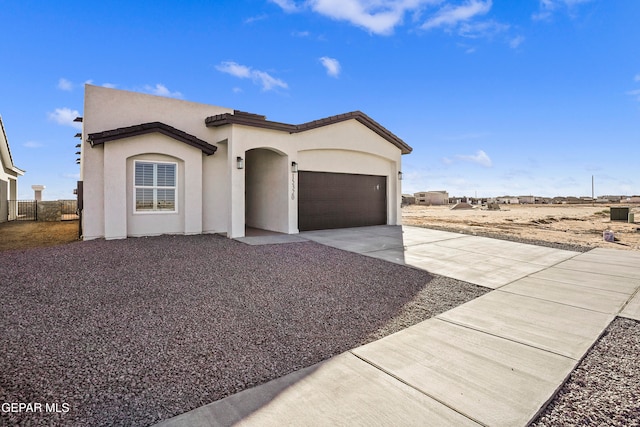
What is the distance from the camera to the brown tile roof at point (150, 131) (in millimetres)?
8805

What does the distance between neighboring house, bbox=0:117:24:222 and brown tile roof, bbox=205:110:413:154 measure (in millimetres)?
14532

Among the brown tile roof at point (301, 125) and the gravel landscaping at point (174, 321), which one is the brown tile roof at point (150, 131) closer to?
the brown tile roof at point (301, 125)

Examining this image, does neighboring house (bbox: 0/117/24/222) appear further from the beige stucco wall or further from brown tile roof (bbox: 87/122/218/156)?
brown tile roof (bbox: 87/122/218/156)

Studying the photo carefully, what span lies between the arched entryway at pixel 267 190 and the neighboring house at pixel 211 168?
0.04 meters

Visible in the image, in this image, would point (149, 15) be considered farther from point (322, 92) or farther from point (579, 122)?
point (579, 122)

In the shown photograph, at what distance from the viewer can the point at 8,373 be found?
254 cm

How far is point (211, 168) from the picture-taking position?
11.2 meters

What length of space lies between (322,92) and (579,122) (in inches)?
1047

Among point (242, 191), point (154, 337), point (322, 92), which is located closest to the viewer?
point (154, 337)

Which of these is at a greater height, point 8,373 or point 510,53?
point 510,53

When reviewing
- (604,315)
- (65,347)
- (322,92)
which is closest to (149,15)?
(322,92)

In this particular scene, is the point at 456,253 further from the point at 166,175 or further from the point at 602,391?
the point at 166,175

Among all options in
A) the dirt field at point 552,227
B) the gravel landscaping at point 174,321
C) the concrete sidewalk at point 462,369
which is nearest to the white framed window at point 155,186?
the gravel landscaping at point 174,321

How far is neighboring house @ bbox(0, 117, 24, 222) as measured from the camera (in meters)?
16.5
